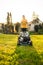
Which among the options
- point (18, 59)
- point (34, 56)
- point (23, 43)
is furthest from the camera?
point (23, 43)

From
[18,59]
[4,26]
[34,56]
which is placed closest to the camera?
[18,59]

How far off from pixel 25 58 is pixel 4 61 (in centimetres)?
64

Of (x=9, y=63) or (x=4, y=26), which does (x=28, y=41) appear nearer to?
(x=9, y=63)

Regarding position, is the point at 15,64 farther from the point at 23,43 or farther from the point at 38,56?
the point at 23,43

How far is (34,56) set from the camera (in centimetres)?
704

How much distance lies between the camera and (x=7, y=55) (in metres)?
7.20

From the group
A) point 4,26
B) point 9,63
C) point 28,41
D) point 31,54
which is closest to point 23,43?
point 28,41

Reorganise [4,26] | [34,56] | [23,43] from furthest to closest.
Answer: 1. [4,26]
2. [23,43]
3. [34,56]

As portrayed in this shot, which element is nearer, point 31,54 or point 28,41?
point 31,54

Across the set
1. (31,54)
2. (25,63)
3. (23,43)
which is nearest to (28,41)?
(23,43)

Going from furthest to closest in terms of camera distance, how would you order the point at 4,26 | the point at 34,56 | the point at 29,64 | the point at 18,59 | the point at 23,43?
the point at 4,26
the point at 23,43
the point at 34,56
the point at 18,59
the point at 29,64

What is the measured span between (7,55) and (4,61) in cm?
84

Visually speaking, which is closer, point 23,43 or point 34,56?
point 34,56

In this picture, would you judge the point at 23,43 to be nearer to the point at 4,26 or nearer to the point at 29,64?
the point at 29,64
